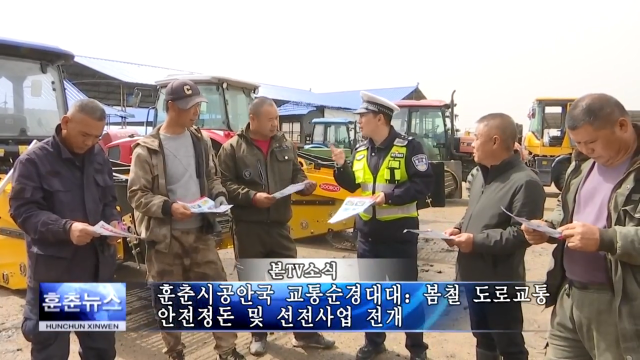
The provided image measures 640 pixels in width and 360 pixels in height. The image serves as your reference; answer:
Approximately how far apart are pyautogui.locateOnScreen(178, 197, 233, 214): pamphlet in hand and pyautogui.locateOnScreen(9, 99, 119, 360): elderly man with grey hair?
467mm

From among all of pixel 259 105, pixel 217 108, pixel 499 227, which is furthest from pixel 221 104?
pixel 499 227

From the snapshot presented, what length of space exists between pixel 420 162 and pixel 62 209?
204cm

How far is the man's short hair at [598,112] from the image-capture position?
1.71m

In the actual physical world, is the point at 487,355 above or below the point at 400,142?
below

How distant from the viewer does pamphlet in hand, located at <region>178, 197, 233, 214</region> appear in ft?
8.48

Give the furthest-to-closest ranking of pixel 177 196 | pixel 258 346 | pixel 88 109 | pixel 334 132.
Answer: pixel 334 132 < pixel 258 346 < pixel 177 196 < pixel 88 109

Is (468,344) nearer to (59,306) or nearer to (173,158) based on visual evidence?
(173,158)

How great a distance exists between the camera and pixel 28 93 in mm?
4852

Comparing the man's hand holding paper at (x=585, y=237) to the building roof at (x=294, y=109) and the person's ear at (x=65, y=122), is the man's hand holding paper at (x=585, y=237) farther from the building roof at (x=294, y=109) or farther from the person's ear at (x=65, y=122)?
the building roof at (x=294, y=109)

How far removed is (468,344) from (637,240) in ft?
7.02

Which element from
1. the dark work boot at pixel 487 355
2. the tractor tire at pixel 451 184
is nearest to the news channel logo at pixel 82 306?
the dark work boot at pixel 487 355

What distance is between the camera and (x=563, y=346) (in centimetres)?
194

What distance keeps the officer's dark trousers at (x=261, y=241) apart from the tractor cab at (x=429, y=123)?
8374mm

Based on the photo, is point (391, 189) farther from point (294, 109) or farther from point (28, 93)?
point (294, 109)
